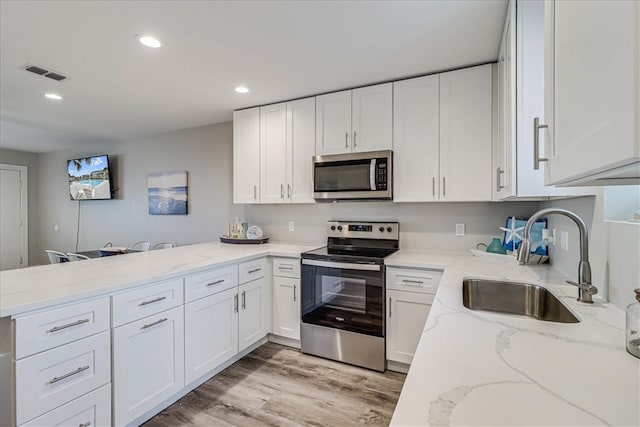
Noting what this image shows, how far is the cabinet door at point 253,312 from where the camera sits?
2.55 metres

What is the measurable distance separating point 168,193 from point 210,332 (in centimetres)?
264

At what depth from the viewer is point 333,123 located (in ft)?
9.32

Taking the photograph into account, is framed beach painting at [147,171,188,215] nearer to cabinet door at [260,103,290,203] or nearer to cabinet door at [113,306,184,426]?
cabinet door at [260,103,290,203]

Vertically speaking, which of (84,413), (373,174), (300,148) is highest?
(300,148)

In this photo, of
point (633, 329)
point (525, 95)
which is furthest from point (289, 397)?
point (525, 95)

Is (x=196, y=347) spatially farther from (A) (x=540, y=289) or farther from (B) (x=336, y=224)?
(A) (x=540, y=289)

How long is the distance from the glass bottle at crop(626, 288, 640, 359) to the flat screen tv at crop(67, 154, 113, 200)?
5.69 metres

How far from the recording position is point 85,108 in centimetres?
330

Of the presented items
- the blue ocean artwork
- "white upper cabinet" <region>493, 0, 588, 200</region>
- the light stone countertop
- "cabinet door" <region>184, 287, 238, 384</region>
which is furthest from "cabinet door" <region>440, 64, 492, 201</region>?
"cabinet door" <region>184, 287, 238, 384</region>

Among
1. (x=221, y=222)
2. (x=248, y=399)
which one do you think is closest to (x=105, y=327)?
(x=248, y=399)

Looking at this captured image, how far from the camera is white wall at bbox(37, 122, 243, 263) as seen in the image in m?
3.90

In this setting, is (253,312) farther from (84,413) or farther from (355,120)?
(355,120)

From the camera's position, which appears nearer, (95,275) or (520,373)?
(520,373)

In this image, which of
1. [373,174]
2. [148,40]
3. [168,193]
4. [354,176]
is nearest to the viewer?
[148,40]
